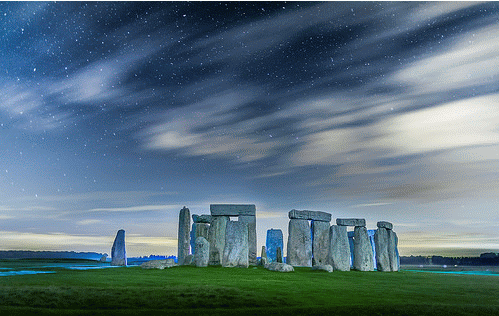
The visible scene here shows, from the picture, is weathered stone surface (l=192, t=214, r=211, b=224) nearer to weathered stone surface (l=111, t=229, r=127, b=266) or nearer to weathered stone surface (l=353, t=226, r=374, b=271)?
weathered stone surface (l=111, t=229, r=127, b=266)

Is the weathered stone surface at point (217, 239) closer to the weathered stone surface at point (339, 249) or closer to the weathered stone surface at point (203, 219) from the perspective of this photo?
the weathered stone surface at point (203, 219)

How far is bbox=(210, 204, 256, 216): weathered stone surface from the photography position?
67.5 ft

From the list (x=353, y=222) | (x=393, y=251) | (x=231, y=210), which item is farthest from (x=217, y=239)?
(x=393, y=251)

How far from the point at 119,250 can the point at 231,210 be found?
22.2 feet

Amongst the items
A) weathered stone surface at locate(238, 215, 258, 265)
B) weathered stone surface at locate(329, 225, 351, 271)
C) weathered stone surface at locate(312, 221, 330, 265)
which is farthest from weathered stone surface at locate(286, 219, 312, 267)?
weathered stone surface at locate(238, 215, 258, 265)

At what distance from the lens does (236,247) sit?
18.2m

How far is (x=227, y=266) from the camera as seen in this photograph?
18.0 m

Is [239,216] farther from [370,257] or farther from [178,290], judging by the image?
[178,290]

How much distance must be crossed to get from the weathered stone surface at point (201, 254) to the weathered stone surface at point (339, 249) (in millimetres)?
5278

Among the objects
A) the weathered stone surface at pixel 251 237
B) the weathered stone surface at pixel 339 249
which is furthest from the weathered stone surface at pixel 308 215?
the weathered stone surface at pixel 251 237

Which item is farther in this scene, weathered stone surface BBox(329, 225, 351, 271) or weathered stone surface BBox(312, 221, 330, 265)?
weathered stone surface BBox(312, 221, 330, 265)

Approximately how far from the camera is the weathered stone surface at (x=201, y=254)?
1814cm

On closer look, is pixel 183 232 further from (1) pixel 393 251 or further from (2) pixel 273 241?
(1) pixel 393 251

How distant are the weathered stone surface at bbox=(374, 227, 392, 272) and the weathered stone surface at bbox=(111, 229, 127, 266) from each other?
12430 mm
